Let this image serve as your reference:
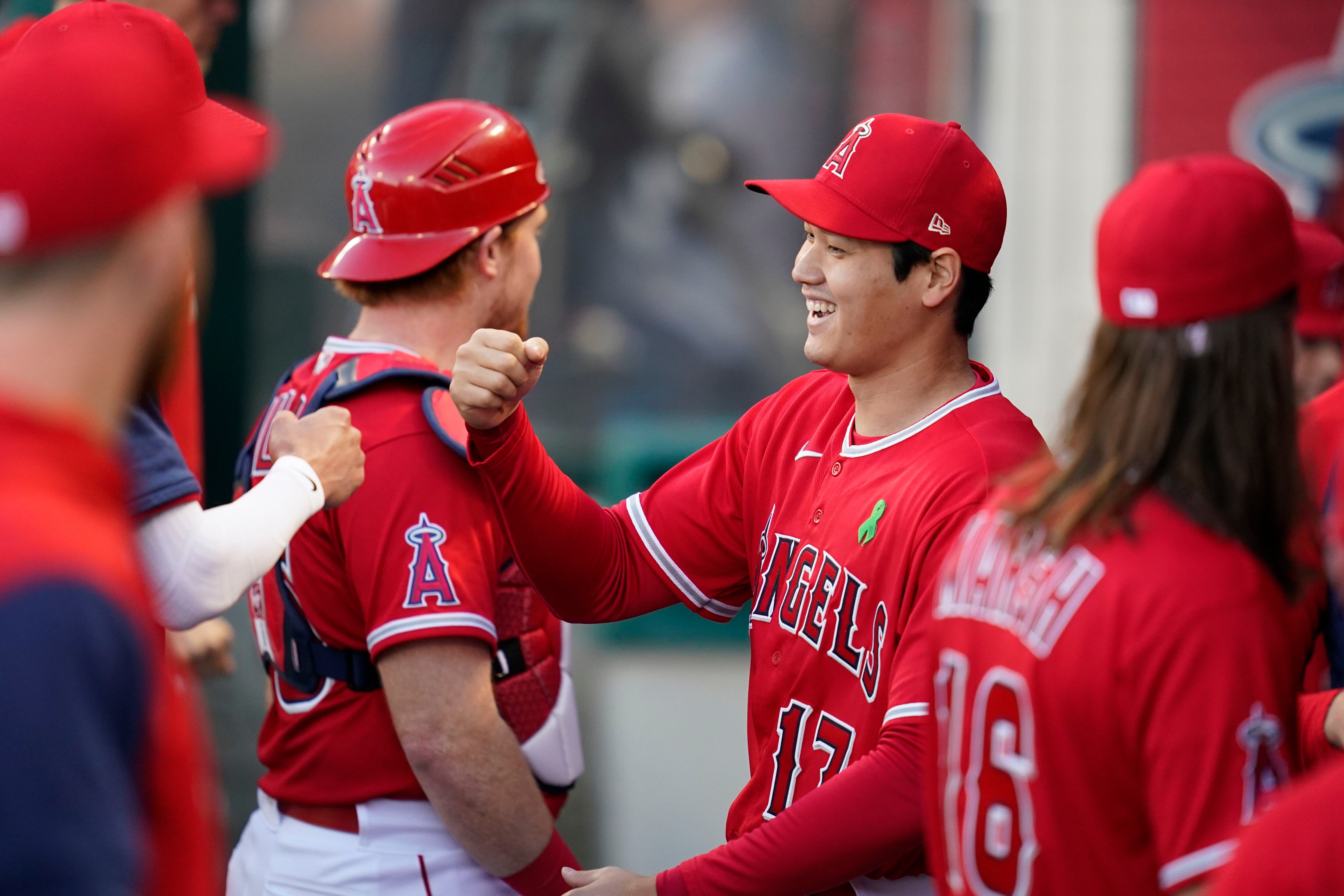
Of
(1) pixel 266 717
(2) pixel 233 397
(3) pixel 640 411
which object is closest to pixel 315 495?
(1) pixel 266 717

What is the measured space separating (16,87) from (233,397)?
3798mm

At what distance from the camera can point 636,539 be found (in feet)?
8.53

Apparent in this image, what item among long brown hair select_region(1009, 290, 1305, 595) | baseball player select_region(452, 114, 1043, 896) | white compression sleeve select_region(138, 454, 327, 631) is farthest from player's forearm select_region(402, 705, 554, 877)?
long brown hair select_region(1009, 290, 1305, 595)

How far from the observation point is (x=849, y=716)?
6.95 ft

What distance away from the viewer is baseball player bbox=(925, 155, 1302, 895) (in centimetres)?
135

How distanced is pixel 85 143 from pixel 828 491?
145cm

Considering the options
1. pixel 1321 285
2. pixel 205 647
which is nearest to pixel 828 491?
pixel 205 647

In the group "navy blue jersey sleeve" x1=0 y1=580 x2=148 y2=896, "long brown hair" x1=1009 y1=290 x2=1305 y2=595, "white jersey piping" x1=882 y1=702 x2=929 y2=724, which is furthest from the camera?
"white jersey piping" x1=882 y1=702 x2=929 y2=724

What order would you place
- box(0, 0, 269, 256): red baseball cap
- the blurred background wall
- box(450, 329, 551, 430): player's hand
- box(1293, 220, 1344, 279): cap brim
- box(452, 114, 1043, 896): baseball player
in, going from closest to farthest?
box(0, 0, 269, 256): red baseball cap → box(452, 114, 1043, 896): baseball player → box(450, 329, 551, 430): player's hand → box(1293, 220, 1344, 279): cap brim → the blurred background wall

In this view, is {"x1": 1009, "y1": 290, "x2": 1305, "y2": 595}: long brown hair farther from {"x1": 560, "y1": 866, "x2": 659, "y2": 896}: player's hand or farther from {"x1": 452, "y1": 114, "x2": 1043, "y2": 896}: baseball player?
{"x1": 560, "y1": 866, "x2": 659, "y2": 896}: player's hand

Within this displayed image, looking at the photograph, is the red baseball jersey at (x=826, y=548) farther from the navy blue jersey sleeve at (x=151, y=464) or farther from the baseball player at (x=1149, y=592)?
the navy blue jersey sleeve at (x=151, y=464)

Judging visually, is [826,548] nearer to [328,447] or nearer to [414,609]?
[414,609]

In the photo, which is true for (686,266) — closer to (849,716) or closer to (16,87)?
(849,716)

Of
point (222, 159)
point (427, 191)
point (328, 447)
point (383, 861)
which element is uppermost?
point (222, 159)
